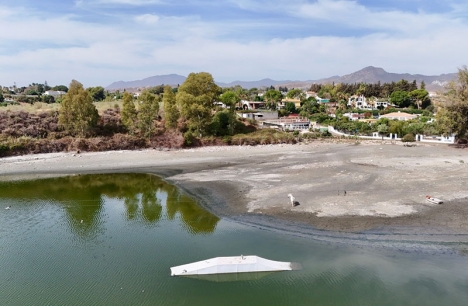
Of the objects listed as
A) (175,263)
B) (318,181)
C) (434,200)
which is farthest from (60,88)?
(434,200)

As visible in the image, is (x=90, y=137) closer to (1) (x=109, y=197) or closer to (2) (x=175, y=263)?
(1) (x=109, y=197)

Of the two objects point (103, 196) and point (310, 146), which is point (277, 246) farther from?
point (310, 146)

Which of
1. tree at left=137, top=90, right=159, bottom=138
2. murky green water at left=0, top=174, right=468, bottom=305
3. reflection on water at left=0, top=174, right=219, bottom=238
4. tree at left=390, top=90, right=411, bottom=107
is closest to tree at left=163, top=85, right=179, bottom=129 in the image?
tree at left=137, top=90, right=159, bottom=138

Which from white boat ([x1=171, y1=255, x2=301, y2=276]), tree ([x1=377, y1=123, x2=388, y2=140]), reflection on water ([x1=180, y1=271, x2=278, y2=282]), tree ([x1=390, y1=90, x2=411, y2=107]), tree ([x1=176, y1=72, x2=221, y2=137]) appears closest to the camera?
reflection on water ([x1=180, y1=271, x2=278, y2=282])

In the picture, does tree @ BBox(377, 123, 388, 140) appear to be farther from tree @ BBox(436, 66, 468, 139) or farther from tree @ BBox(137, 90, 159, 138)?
tree @ BBox(137, 90, 159, 138)

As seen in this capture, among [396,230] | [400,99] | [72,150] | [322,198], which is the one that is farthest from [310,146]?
[400,99]
